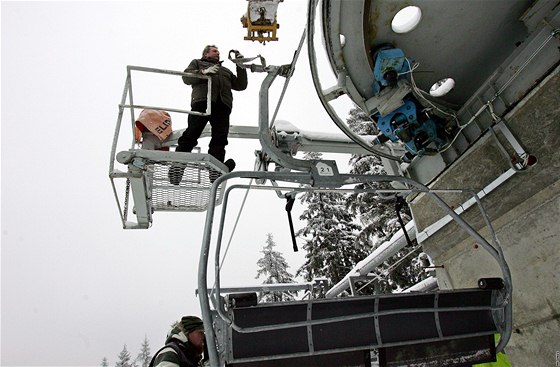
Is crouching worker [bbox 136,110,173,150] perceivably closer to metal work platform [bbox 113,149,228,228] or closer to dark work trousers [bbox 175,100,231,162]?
dark work trousers [bbox 175,100,231,162]

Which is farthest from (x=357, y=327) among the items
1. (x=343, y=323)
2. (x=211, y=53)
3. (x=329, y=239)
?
(x=329, y=239)

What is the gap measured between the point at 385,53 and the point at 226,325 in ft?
9.94

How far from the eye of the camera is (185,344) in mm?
3865

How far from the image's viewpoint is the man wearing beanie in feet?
11.6

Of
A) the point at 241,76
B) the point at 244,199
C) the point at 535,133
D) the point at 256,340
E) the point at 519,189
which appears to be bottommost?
the point at 256,340

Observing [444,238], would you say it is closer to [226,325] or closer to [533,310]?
[533,310]

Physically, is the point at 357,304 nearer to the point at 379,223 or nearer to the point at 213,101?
the point at 213,101

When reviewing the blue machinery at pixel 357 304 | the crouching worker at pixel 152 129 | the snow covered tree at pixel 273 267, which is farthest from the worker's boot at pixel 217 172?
the snow covered tree at pixel 273 267

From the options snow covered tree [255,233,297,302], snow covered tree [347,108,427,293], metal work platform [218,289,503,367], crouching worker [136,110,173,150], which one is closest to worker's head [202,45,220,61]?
crouching worker [136,110,173,150]

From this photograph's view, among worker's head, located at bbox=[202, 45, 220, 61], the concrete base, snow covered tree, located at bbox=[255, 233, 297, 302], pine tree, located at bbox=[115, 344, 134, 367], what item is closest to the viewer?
the concrete base

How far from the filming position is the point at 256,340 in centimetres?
246

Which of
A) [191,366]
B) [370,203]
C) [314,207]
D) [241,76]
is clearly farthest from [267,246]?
[191,366]

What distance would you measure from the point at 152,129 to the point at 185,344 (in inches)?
121

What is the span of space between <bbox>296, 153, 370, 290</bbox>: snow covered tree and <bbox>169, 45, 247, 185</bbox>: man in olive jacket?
45.6 ft
